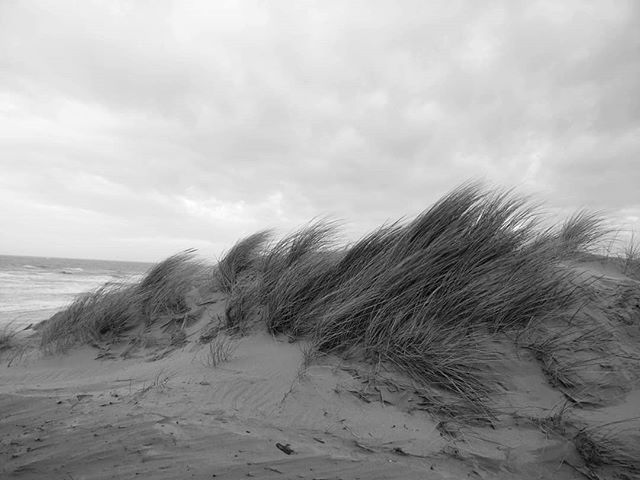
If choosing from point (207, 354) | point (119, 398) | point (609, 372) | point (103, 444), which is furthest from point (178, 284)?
point (609, 372)

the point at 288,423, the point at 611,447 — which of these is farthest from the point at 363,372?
the point at 611,447

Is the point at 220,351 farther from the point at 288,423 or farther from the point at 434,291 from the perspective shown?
the point at 434,291

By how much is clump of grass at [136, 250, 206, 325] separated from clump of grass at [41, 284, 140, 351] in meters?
0.16

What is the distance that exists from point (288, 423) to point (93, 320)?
10.7ft

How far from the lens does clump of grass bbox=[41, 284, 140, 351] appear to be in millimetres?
4105

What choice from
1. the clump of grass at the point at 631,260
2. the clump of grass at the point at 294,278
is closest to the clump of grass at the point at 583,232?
the clump of grass at the point at 631,260

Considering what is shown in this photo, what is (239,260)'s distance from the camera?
5.09m

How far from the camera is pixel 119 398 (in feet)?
7.61

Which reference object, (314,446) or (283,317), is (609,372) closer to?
(314,446)

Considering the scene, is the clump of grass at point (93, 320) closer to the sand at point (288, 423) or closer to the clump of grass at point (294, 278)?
the sand at point (288, 423)

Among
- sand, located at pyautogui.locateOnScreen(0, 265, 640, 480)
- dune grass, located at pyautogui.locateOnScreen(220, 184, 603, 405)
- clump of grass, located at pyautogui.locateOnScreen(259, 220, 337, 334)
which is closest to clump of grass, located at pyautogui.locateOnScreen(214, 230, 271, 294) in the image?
clump of grass, located at pyautogui.locateOnScreen(259, 220, 337, 334)

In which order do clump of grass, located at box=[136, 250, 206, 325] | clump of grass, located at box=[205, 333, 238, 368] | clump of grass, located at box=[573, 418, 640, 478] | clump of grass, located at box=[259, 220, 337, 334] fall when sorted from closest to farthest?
clump of grass, located at box=[573, 418, 640, 478] < clump of grass, located at box=[205, 333, 238, 368] < clump of grass, located at box=[259, 220, 337, 334] < clump of grass, located at box=[136, 250, 206, 325]

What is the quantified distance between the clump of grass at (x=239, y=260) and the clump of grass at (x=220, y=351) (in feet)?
4.36

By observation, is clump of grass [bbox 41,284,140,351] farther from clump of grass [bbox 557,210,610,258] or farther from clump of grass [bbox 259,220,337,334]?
clump of grass [bbox 557,210,610,258]
